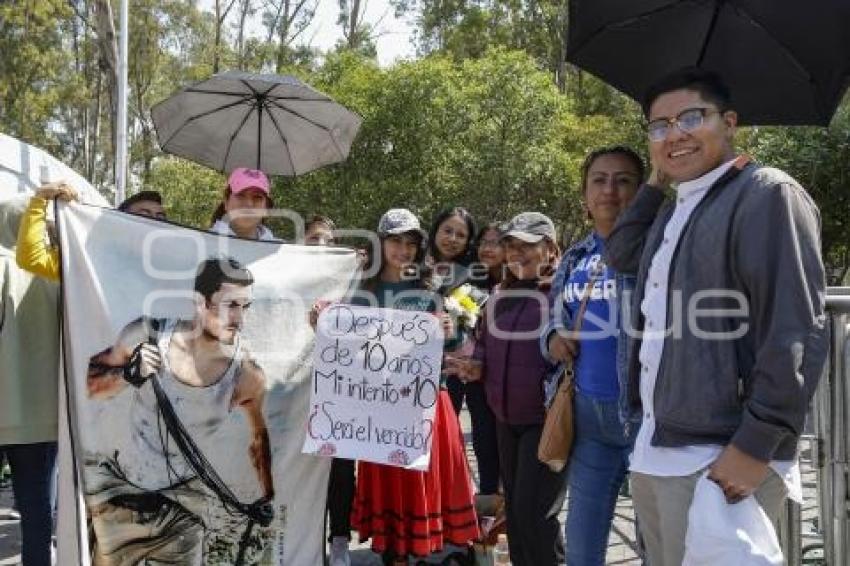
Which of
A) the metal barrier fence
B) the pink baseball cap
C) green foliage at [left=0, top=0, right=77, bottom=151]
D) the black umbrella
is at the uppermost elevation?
green foliage at [left=0, top=0, right=77, bottom=151]

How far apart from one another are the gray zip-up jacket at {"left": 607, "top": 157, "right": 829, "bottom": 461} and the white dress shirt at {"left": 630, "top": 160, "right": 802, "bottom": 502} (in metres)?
0.03

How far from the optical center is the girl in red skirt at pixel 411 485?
4.00m

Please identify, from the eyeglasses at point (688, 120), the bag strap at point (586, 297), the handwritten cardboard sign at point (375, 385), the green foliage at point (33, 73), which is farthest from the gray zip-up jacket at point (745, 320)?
the green foliage at point (33, 73)

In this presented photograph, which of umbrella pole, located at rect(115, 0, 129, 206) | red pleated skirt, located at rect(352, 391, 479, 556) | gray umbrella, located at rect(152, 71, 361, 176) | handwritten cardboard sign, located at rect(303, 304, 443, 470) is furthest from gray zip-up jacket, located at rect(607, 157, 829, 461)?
umbrella pole, located at rect(115, 0, 129, 206)

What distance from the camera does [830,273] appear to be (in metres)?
12.3

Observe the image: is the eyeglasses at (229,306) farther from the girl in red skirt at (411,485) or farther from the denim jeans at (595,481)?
the denim jeans at (595,481)

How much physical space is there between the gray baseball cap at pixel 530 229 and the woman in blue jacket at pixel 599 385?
1.66 feet

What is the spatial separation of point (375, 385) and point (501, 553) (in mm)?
1397

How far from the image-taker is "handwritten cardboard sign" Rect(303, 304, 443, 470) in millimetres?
3855

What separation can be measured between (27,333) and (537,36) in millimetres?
24538

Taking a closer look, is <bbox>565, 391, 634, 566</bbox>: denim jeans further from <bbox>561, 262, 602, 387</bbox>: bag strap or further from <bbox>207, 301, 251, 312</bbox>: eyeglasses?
<bbox>207, 301, 251, 312</bbox>: eyeglasses

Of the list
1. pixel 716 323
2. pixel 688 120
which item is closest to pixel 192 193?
pixel 688 120

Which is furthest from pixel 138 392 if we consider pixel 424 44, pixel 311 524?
pixel 424 44

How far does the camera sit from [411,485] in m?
4.02
